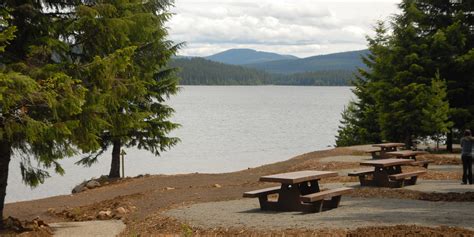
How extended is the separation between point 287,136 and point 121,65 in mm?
56094

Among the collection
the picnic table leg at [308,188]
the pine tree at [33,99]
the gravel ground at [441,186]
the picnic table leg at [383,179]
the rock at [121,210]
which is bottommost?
the gravel ground at [441,186]

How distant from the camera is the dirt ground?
398 inches

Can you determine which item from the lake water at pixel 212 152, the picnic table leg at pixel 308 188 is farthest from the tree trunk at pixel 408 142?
the picnic table leg at pixel 308 188

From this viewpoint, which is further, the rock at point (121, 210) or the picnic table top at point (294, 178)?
the rock at point (121, 210)

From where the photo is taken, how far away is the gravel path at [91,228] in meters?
12.1

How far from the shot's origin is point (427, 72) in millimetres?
31141

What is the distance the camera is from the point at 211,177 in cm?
2244

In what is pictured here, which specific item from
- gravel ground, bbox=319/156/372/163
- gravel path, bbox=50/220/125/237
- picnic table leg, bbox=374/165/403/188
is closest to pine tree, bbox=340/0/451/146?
gravel ground, bbox=319/156/372/163

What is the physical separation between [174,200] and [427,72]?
19.5 meters

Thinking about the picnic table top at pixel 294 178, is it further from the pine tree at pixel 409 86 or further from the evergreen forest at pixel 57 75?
the pine tree at pixel 409 86

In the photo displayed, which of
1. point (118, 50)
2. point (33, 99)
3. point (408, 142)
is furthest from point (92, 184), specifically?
point (408, 142)

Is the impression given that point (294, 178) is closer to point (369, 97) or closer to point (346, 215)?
point (346, 215)

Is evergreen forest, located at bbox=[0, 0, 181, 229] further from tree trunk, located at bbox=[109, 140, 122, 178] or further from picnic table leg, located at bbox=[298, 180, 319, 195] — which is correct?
tree trunk, located at bbox=[109, 140, 122, 178]

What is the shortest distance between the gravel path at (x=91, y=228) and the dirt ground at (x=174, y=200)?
0.88ft
